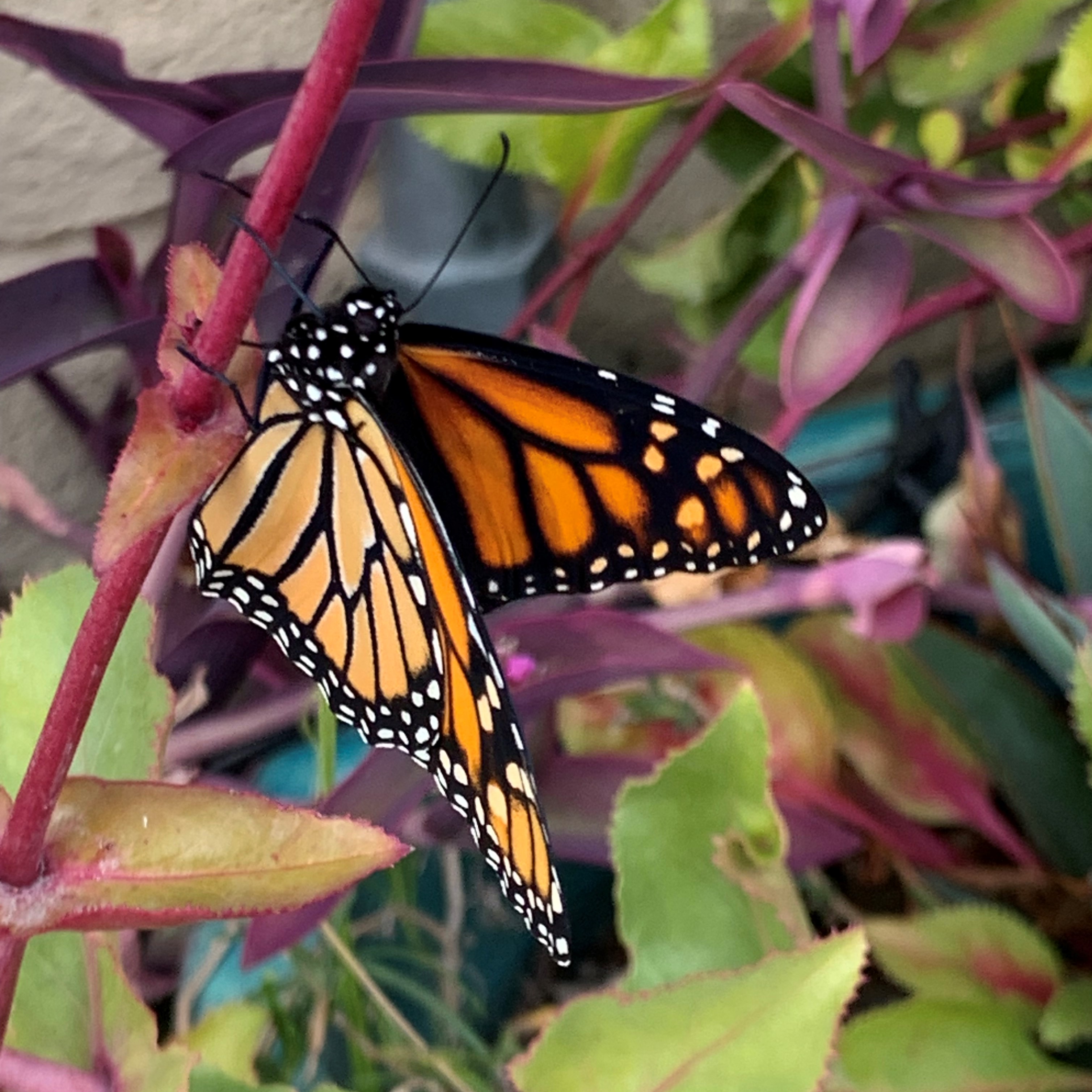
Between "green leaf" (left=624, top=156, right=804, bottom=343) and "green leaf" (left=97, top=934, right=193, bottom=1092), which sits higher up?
"green leaf" (left=624, top=156, right=804, bottom=343)

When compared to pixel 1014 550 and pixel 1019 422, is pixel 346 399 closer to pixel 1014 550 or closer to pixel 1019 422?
pixel 1014 550

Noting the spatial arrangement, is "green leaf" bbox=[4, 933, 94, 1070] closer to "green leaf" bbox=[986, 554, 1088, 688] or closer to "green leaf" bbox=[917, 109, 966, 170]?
"green leaf" bbox=[986, 554, 1088, 688]

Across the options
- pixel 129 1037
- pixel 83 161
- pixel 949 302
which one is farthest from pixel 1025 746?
pixel 83 161

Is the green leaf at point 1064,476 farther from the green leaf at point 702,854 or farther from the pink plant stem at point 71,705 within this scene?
the pink plant stem at point 71,705

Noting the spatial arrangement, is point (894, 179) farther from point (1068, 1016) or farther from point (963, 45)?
point (1068, 1016)

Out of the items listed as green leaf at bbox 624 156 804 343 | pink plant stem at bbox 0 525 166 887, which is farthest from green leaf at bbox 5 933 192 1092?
green leaf at bbox 624 156 804 343
